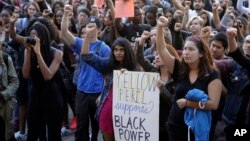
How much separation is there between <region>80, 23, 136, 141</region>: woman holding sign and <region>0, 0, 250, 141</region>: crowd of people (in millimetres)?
11

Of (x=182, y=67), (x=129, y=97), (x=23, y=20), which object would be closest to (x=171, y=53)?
(x=182, y=67)

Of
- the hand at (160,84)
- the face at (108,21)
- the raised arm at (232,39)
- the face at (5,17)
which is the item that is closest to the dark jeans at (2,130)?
the hand at (160,84)

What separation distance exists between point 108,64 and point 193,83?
1333mm

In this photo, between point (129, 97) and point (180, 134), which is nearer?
point (180, 134)

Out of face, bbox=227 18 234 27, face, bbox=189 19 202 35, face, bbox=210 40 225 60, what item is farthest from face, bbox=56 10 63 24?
face, bbox=210 40 225 60

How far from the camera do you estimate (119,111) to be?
19.1ft

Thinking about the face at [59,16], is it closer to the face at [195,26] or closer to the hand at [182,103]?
the face at [195,26]

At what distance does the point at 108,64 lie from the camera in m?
5.95

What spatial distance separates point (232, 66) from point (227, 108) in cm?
44

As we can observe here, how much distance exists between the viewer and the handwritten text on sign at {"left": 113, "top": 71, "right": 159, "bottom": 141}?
552 centimetres

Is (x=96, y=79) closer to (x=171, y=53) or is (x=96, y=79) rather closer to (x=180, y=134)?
(x=171, y=53)

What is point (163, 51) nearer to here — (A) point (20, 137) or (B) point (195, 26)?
(B) point (195, 26)

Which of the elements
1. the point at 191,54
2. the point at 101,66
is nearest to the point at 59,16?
the point at 101,66

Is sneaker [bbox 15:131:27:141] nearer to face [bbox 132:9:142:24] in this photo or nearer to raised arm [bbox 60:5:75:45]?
raised arm [bbox 60:5:75:45]
